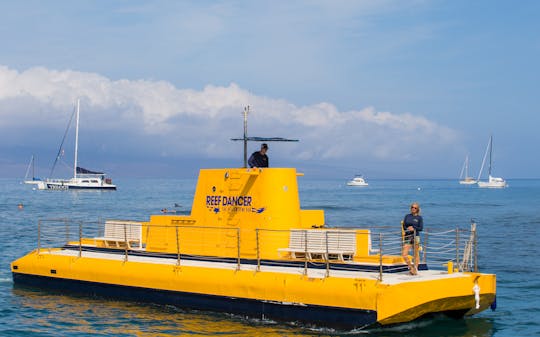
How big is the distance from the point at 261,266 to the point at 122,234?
5.68 meters

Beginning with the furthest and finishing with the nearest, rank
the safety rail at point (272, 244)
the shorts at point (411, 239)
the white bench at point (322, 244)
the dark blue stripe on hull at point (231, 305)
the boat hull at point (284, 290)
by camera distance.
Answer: the white bench at point (322, 244) → the safety rail at point (272, 244) → the shorts at point (411, 239) → the dark blue stripe on hull at point (231, 305) → the boat hull at point (284, 290)

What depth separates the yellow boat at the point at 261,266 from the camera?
14.1m

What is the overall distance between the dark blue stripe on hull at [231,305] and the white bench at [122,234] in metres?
1.68

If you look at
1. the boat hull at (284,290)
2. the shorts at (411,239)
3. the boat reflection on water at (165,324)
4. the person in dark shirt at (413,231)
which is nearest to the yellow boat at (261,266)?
the boat hull at (284,290)

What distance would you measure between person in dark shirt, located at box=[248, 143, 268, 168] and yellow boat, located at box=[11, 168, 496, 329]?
28 centimetres

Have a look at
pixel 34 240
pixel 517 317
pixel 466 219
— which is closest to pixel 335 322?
pixel 517 317

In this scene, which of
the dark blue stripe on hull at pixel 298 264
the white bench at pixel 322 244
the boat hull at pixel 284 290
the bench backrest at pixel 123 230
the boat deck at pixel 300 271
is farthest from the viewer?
the bench backrest at pixel 123 230

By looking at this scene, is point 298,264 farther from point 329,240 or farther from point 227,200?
point 227,200

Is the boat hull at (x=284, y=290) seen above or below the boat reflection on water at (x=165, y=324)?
above

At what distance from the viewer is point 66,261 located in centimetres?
1953

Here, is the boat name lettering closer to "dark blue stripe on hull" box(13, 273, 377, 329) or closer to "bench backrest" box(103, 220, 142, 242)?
"bench backrest" box(103, 220, 142, 242)

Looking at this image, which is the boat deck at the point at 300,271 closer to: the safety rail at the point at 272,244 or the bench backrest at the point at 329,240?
the safety rail at the point at 272,244

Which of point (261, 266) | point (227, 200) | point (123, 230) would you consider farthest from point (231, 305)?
point (123, 230)

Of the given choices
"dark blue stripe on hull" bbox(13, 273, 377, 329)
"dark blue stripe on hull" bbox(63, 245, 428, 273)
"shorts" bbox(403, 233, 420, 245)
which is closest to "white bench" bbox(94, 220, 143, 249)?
"dark blue stripe on hull" bbox(63, 245, 428, 273)
